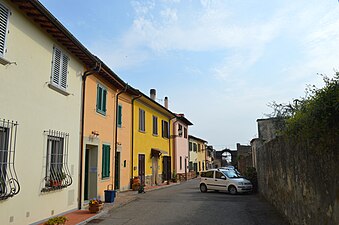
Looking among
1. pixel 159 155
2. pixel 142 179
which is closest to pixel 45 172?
pixel 142 179

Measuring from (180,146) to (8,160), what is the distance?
25.2m

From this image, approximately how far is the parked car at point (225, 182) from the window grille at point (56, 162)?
1044cm

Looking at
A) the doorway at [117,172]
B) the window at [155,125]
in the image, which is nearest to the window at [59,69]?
the doorway at [117,172]

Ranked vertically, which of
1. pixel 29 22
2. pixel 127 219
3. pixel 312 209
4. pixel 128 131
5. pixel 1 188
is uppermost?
pixel 29 22

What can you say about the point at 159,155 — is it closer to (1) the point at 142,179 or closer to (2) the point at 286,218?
(1) the point at 142,179

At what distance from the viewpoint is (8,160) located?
23.2 ft

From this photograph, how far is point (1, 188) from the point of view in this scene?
22.2 feet

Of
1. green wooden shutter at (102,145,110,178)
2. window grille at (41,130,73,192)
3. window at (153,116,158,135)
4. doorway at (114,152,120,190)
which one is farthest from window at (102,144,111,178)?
window at (153,116,158,135)

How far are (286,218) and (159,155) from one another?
590 inches

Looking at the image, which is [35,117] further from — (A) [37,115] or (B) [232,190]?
(B) [232,190]

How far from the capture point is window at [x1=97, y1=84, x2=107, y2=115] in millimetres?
13156

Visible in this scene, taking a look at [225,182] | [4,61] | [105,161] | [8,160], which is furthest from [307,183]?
[225,182]

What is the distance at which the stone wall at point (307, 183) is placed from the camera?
495 cm

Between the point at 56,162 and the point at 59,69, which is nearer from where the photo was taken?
the point at 56,162
